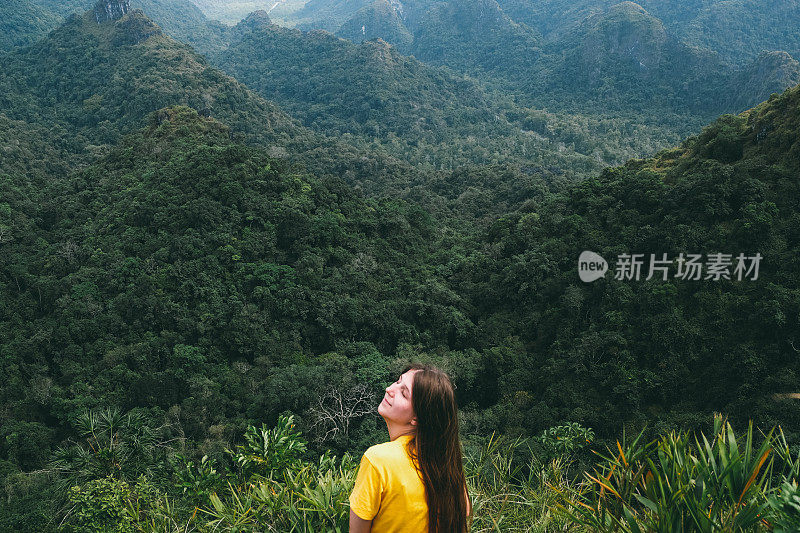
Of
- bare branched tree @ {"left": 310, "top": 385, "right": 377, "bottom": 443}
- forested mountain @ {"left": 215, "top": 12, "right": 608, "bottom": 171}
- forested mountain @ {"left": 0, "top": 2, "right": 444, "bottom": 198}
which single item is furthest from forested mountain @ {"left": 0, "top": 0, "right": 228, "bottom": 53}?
bare branched tree @ {"left": 310, "top": 385, "right": 377, "bottom": 443}

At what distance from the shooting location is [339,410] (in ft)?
53.8

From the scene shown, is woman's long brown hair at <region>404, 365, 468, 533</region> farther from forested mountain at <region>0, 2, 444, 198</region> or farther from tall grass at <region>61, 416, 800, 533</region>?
forested mountain at <region>0, 2, 444, 198</region>

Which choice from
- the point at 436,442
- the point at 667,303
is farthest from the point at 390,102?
the point at 436,442

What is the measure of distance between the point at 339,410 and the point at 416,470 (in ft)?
48.1

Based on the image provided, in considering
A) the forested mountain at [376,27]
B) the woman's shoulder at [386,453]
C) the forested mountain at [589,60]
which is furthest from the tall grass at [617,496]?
the forested mountain at [376,27]

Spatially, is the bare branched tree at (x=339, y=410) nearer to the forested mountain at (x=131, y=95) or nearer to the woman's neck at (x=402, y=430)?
the woman's neck at (x=402, y=430)

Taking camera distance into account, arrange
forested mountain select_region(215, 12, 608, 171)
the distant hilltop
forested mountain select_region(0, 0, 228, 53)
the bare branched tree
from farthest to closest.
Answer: forested mountain select_region(0, 0, 228, 53), the distant hilltop, forested mountain select_region(215, 12, 608, 171), the bare branched tree

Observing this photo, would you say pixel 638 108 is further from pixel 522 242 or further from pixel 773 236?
pixel 773 236

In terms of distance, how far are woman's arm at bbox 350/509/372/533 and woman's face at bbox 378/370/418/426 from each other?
1.60 ft

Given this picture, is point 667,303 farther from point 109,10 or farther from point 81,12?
point 81,12

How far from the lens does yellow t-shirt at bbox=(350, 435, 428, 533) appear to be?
2.36m

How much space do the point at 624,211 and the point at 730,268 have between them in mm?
5517

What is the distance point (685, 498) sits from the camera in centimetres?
308


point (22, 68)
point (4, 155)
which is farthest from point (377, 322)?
point (22, 68)
